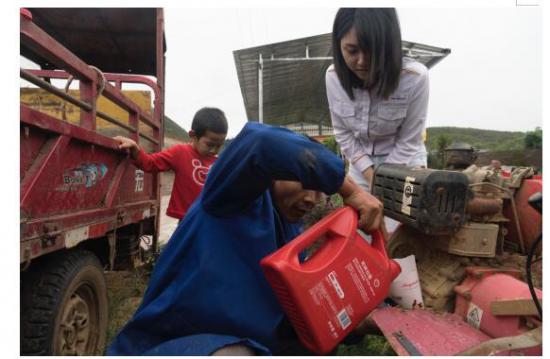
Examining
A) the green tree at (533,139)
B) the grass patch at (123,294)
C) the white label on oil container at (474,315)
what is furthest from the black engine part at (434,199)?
the green tree at (533,139)

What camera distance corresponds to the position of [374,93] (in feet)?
6.04

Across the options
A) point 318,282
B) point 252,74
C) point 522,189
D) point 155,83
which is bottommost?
point 318,282

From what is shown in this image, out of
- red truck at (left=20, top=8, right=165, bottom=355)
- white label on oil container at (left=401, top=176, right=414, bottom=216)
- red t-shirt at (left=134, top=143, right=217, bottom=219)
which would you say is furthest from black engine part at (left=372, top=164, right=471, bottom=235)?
red t-shirt at (left=134, top=143, right=217, bottom=219)

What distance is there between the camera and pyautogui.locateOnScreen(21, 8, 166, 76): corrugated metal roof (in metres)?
3.79

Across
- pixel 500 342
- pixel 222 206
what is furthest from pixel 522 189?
pixel 222 206

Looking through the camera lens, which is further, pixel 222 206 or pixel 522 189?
pixel 522 189

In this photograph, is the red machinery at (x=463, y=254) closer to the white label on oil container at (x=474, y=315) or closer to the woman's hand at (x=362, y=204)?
the white label on oil container at (x=474, y=315)

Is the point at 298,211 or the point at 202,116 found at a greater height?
the point at 202,116

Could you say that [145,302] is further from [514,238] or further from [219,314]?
[514,238]

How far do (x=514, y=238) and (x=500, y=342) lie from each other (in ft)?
2.63

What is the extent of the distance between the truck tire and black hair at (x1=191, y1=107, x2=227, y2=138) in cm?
139

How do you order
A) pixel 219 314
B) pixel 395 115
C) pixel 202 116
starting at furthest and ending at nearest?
pixel 202 116 < pixel 395 115 < pixel 219 314

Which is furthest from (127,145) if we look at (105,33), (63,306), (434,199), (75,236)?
(105,33)

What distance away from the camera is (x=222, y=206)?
112 centimetres
